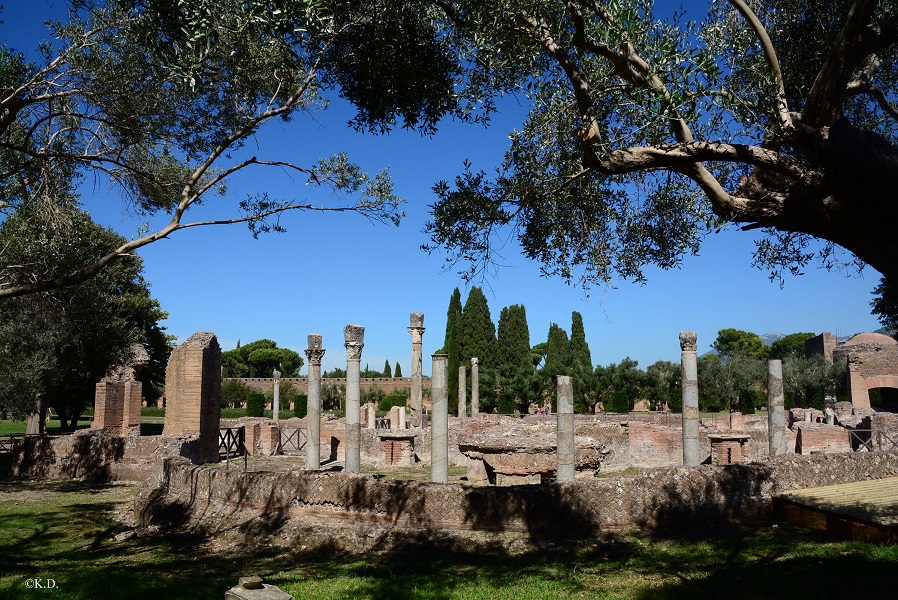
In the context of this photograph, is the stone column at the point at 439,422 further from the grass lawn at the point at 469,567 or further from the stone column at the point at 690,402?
the stone column at the point at 690,402

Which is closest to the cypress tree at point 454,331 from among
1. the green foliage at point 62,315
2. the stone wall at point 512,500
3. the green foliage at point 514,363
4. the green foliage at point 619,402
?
the green foliage at point 514,363

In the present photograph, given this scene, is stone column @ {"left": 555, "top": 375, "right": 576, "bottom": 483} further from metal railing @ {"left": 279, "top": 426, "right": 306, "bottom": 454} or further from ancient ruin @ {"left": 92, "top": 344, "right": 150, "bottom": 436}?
ancient ruin @ {"left": 92, "top": 344, "right": 150, "bottom": 436}

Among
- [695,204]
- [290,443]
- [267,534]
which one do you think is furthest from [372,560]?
[290,443]

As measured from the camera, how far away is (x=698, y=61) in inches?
179

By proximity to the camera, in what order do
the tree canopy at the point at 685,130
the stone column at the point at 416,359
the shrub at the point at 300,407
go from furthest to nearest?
the shrub at the point at 300,407, the stone column at the point at 416,359, the tree canopy at the point at 685,130

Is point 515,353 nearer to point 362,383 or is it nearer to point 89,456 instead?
point 362,383

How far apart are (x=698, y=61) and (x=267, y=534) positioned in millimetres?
7676

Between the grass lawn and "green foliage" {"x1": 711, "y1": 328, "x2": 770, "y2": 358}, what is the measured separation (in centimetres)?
7584

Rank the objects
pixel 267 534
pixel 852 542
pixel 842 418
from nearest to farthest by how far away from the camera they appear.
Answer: pixel 852 542
pixel 267 534
pixel 842 418

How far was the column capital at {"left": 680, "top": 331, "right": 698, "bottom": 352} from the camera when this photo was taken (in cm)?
1392

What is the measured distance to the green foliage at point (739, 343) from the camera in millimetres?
80000

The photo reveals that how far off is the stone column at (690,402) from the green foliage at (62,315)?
11757 millimetres

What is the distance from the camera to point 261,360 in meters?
79.6

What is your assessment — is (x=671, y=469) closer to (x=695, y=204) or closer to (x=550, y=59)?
(x=695, y=204)
